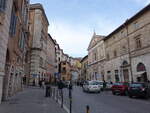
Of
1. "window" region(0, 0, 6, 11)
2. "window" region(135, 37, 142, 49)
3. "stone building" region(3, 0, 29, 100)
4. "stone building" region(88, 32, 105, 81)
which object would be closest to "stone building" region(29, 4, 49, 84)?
"stone building" region(3, 0, 29, 100)

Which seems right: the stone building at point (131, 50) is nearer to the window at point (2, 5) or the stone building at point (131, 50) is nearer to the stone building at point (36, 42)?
the stone building at point (36, 42)

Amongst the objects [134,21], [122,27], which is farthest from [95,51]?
[134,21]

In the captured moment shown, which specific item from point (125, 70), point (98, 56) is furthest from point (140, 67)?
point (98, 56)

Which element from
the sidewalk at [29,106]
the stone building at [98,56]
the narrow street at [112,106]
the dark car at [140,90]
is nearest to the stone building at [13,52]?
the sidewalk at [29,106]

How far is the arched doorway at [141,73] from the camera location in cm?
2211

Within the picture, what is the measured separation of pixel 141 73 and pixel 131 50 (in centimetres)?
506

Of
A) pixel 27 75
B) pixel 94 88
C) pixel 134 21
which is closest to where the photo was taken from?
pixel 94 88

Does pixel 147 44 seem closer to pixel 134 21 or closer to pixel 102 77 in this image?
pixel 134 21

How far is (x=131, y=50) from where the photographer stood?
26.0 m

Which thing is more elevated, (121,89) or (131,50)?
(131,50)

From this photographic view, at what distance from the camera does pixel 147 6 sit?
71.3 ft

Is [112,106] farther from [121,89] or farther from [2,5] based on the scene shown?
[2,5]

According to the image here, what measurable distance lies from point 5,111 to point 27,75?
78.8 feet

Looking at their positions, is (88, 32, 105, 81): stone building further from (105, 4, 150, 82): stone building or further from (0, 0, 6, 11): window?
(0, 0, 6, 11): window
